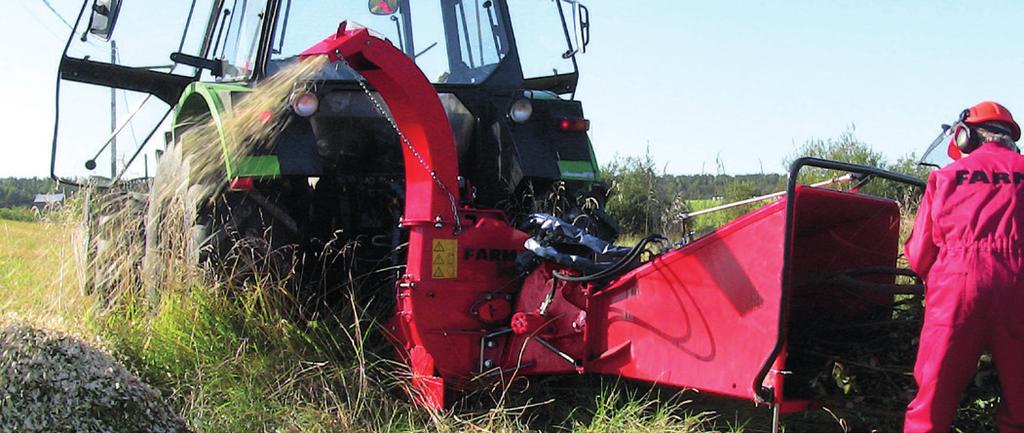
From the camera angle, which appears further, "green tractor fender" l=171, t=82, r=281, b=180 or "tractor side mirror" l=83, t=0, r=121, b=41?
"tractor side mirror" l=83, t=0, r=121, b=41

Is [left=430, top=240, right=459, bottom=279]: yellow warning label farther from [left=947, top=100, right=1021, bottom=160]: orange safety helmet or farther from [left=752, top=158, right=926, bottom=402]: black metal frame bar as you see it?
[left=947, top=100, right=1021, bottom=160]: orange safety helmet

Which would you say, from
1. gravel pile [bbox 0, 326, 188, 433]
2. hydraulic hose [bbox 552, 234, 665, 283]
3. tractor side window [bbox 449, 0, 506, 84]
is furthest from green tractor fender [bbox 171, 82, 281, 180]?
hydraulic hose [bbox 552, 234, 665, 283]

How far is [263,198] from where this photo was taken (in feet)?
14.7

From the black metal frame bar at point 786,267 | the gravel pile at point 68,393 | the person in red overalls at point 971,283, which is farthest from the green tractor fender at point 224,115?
the person in red overalls at point 971,283

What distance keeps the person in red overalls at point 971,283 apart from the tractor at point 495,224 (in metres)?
0.39

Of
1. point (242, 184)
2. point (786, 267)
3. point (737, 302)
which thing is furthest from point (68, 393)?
point (786, 267)

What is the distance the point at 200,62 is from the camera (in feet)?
16.0

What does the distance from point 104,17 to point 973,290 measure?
13.8ft

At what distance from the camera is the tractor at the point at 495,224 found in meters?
3.46

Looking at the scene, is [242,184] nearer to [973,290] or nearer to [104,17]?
[104,17]

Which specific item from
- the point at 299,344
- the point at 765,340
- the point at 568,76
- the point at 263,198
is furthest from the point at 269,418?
the point at 568,76

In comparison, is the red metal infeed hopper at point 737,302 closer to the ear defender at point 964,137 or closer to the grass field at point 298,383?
the grass field at point 298,383

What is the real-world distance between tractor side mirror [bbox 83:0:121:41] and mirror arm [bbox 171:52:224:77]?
0.48m

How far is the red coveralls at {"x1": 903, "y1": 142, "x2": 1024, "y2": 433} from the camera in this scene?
9.59ft
